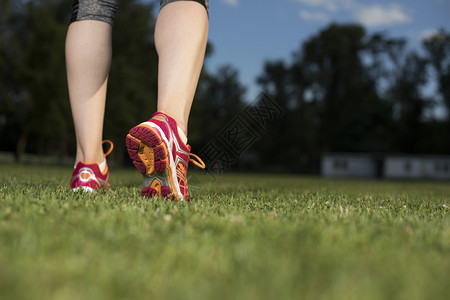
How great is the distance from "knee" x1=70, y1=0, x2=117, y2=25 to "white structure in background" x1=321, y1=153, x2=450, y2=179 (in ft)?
129

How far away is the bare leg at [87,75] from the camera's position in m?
2.66

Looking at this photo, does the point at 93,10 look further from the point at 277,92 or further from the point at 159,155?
the point at 277,92

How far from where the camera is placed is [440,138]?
45.9 meters

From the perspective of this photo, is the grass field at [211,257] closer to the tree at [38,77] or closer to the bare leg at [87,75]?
the bare leg at [87,75]

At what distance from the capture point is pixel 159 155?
2.08m

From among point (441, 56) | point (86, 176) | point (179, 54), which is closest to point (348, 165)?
point (441, 56)

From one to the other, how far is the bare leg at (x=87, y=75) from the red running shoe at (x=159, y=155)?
70 cm

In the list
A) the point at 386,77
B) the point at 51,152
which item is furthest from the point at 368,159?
the point at 51,152

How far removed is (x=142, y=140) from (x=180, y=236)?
97cm

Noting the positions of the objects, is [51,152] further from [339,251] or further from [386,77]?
[339,251]

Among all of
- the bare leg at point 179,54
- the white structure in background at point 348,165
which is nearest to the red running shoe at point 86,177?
the bare leg at point 179,54

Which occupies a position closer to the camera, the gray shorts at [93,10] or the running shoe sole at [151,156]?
the running shoe sole at [151,156]

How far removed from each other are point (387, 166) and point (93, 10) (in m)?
42.1

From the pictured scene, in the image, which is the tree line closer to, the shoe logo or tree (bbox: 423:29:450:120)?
tree (bbox: 423:29:450:120)
